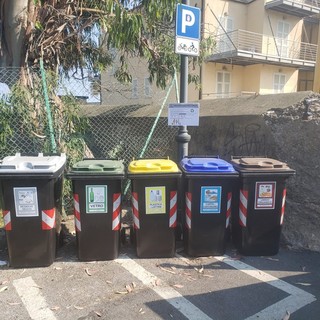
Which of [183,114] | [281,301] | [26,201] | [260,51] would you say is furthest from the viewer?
[260,51]

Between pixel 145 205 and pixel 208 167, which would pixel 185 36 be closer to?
pixel 208 167

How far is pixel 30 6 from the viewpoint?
581 centimetres

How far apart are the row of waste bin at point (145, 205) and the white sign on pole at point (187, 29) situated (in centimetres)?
175

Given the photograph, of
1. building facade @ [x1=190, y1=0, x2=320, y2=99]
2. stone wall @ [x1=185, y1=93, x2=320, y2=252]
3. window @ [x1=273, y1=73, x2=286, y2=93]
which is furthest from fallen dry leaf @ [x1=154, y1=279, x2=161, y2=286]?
window @ [x1=273, y1=73, x2=286, y2=93]

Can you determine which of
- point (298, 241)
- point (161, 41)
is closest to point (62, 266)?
point (298, 241)

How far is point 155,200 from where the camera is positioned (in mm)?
4109

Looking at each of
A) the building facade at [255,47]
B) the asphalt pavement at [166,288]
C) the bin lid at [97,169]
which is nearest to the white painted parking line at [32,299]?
the asphalt pavement at [166,288]

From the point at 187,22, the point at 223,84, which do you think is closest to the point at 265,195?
the point at 187,22

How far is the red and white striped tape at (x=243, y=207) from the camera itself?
4.23 metres

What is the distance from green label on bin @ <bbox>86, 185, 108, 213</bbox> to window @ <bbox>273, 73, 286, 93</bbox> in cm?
2244

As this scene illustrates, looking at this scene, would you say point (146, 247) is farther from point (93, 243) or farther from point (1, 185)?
point (1, 185)

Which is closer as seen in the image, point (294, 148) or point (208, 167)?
point (208, 167)

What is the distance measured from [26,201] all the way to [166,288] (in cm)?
182

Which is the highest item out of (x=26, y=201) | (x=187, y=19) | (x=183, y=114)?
(x=187, y=19)
